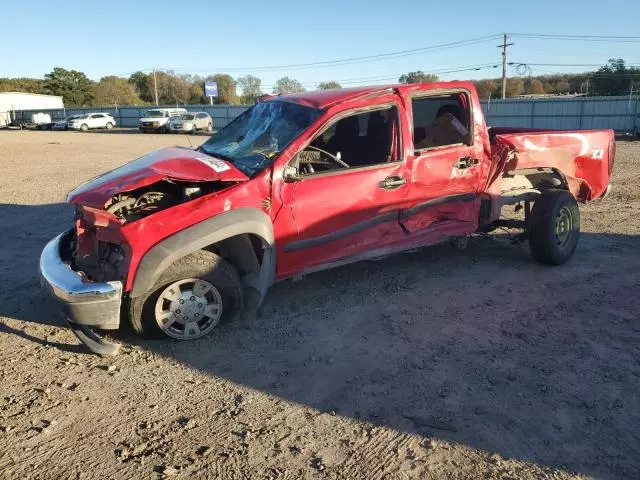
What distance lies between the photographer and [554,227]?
575cm

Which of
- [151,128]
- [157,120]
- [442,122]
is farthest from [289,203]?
[151,128]

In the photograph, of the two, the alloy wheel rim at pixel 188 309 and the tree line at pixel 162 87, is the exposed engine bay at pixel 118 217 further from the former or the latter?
the tree line at pixel 162 87

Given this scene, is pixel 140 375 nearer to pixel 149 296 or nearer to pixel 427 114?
pixel 149 296

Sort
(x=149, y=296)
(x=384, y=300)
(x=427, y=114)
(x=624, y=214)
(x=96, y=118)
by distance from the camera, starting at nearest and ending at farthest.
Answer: (x=149, y=296), (x=384, y=300), (x=427, y=114), (x=624, y=214), (x=96, y=118)

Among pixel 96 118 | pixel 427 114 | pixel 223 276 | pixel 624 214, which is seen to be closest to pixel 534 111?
pixel 624 214

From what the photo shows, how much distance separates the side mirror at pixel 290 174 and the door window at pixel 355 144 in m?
0.07

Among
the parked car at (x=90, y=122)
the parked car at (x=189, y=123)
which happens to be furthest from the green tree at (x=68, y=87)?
the parked car at (x=189, y=123)

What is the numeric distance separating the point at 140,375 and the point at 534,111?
29201mm

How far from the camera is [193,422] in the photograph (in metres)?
3.17

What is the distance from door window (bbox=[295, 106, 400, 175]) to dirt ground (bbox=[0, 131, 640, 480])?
1203 millimetres

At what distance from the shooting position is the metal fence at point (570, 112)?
26.7 metres

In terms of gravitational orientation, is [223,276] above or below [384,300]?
above

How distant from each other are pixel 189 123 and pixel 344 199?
113 ft

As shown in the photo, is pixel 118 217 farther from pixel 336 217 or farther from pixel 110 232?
pixel 336 217
